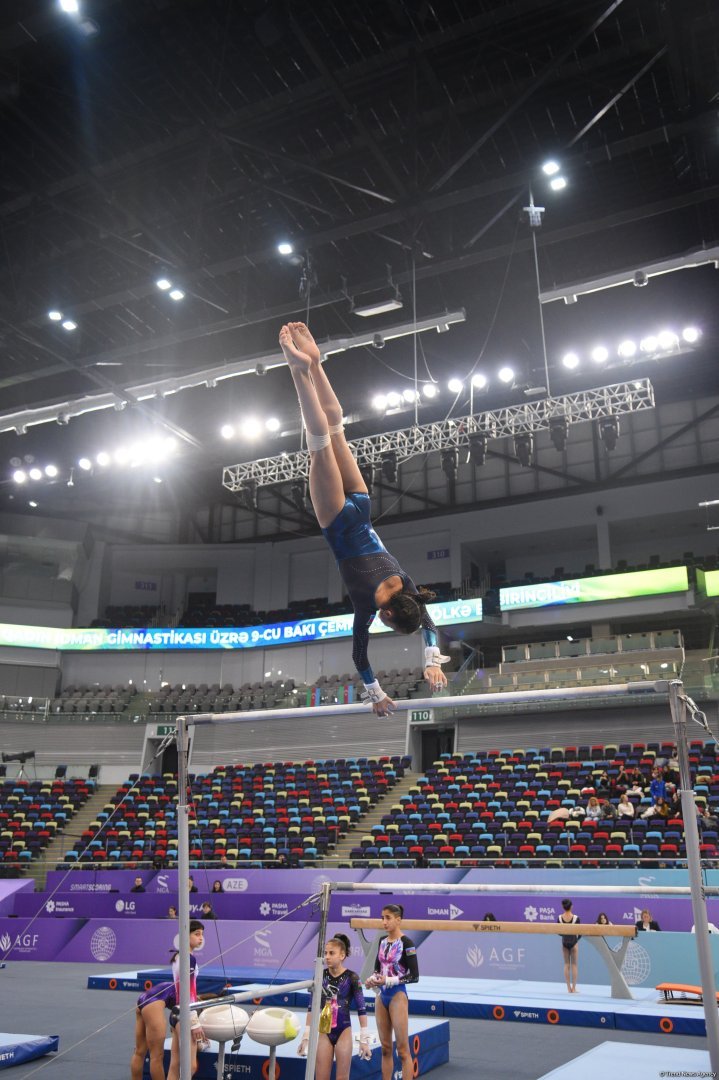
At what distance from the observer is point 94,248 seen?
611 inches

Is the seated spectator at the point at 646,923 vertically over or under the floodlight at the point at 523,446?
under

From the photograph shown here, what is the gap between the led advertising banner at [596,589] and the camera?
86.5 ft

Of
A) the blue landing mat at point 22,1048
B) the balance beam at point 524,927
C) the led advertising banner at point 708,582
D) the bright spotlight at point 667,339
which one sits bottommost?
the blue landing mat at point 22,1048

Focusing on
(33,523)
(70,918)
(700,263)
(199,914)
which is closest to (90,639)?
(33,523)

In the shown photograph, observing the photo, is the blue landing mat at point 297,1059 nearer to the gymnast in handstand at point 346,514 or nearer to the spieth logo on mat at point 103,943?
the gymnast in handstand at point 346,514

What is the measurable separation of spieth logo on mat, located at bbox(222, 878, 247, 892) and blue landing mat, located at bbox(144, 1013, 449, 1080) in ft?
35.2

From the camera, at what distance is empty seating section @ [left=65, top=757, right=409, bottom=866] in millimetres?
20219

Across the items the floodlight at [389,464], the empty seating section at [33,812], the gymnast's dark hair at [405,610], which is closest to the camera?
the gymnast's dark hair at [405,610]

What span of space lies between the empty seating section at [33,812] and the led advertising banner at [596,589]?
15.5 metres

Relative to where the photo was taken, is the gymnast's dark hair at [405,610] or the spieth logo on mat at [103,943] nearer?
the gymnast's dark hair at [405,610]

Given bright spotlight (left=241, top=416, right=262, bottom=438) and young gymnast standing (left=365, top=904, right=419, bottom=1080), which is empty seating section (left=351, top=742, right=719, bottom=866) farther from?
bright spotlight (left=241, top=416, right=262, bottom=438)

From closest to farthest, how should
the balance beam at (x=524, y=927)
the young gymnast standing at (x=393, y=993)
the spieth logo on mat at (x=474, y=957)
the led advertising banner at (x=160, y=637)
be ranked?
the young gymnast standing at (x=393, y=993) → the balance beam at (x=524, y=927) → the spieth logo on mat at (x=474, y=957) → the led advertising banner at (x=160, y=637)

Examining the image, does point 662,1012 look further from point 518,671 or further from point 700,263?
point 518,671

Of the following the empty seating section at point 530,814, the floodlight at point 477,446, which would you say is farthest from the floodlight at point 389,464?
the empty seating section at point 530,814
